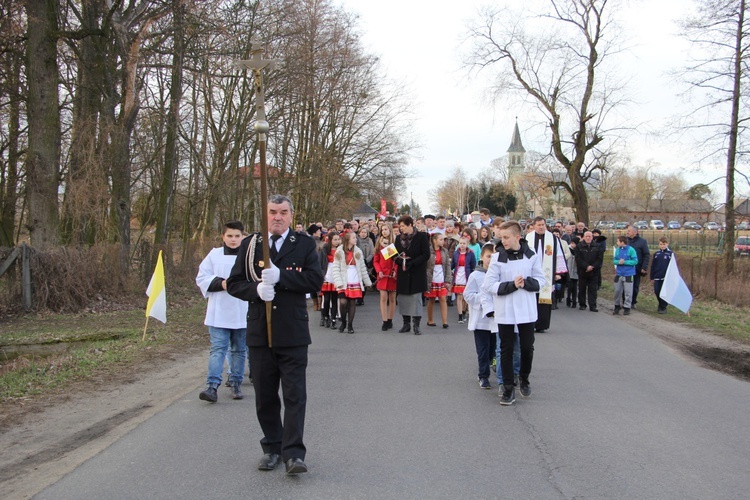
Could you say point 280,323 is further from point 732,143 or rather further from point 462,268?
point 732,143

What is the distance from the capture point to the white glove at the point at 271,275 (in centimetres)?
463

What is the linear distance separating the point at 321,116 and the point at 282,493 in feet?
97.2

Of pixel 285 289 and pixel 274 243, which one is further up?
pixel 274 243

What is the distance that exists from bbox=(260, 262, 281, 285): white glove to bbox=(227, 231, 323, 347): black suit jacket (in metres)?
0.07

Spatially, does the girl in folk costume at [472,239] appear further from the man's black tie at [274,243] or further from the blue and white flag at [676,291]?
the man's black tie at [274,243]

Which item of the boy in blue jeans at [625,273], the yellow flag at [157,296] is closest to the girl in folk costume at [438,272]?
the boy in blue jeans at [625,273]

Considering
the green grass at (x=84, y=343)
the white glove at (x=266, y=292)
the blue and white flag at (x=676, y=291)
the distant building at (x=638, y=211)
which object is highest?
the distant building at (x=638, y=211)

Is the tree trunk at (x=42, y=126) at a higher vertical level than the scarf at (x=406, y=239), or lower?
higher

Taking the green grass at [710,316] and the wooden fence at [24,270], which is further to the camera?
the wooden fence at [24,270]

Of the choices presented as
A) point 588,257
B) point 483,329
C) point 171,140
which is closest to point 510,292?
point 483,329

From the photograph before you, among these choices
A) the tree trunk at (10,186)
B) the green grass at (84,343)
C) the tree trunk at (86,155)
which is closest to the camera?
the green grass at (84,343)

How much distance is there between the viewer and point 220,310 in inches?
283

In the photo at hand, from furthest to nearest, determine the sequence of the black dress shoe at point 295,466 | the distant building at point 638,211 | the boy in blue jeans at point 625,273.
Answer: the distant building at point 638,211
the boy in blue jeans at point 625,273
the black dress shoe at point 295,466

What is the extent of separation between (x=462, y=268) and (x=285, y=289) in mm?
9190
